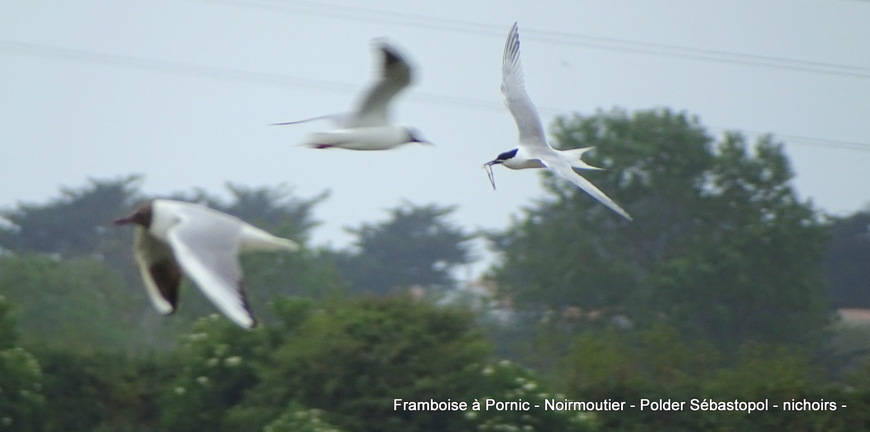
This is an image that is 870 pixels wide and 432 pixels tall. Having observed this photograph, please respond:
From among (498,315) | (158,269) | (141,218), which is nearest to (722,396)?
(158,269)

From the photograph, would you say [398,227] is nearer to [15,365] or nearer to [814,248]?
[814,248]

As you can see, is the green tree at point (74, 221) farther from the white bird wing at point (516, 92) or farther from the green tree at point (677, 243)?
the white bird wing at point (516, 92)

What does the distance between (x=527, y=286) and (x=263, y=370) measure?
1996 centimetres

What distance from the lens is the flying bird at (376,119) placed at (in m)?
8.35

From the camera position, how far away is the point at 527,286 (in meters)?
31.5

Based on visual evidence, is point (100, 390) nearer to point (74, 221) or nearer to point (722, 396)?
point (722, 396)

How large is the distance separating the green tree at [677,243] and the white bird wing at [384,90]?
20.8 metres

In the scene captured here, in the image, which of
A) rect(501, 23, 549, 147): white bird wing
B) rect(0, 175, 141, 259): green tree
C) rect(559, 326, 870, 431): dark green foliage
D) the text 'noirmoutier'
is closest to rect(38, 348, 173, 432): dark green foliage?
the text 'noirmoutier'

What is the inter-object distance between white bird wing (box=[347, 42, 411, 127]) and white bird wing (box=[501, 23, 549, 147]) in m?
0.98

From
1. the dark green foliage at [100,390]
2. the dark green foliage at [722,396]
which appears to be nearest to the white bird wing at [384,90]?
the dark green foliage at [722,396]

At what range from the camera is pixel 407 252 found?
4706cm

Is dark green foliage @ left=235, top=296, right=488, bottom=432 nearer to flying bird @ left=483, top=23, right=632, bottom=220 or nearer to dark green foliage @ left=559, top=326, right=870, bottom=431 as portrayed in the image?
dark green foliage @ left=559, top=326, right=870, bottom=431

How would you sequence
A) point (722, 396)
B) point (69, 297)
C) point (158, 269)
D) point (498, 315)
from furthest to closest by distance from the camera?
point (498, 315)
point (69, 297)
point (722, 396)
point (158, 269)

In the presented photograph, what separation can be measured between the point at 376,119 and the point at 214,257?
350 cm
